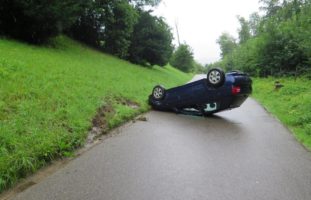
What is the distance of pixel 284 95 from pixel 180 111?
25.1 ft

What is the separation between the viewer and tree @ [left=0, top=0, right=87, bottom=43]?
1505 centimetres

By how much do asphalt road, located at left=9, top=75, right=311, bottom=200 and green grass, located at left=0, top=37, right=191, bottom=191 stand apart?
1.55 ft

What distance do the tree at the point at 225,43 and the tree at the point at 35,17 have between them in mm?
81723

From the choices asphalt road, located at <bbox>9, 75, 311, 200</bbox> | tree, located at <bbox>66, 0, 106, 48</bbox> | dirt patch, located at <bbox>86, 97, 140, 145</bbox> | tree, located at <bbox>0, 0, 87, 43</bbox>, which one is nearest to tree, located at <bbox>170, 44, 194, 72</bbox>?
tree, located at <bbox>66, 0, 106, 48</bbox>

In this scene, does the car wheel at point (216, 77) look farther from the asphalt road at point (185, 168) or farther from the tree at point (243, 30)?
the tree at point (243, 30)

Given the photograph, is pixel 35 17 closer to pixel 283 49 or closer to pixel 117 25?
pixel 117 25

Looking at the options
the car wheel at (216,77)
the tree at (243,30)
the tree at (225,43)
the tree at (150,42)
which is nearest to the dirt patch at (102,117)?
the car wheel at (216,77)

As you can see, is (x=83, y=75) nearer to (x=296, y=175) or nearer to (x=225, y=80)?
(x=225, y=80)

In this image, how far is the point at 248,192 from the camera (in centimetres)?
449

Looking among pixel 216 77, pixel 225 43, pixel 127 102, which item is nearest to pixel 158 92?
pixel 127 102

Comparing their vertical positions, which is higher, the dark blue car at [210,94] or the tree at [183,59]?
the tree at [183,59]

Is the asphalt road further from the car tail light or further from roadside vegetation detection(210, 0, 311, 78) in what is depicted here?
roadside vegetation detection(210, 0, 311, 78)

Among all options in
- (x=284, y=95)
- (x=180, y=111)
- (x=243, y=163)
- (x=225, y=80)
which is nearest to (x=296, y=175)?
(x=243, y=163)

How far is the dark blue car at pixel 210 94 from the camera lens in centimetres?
1006
